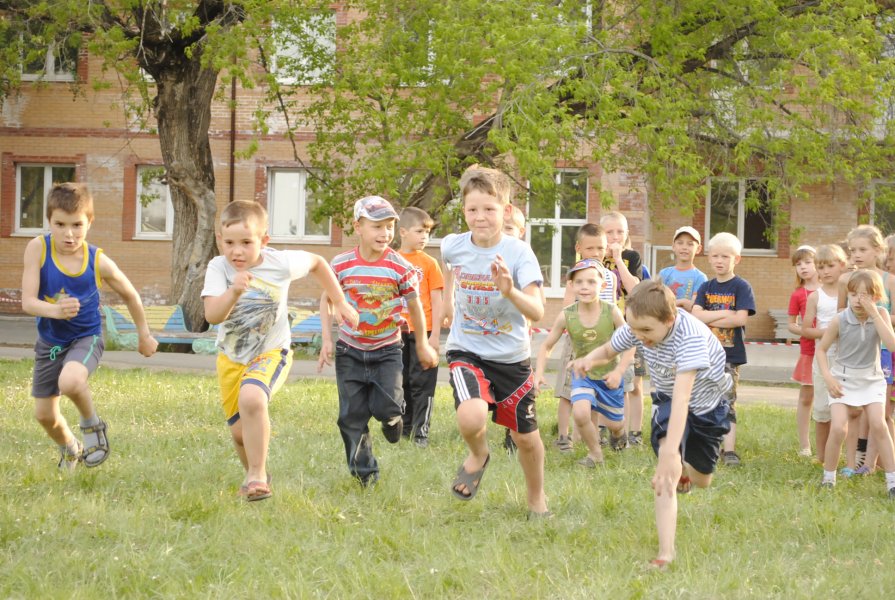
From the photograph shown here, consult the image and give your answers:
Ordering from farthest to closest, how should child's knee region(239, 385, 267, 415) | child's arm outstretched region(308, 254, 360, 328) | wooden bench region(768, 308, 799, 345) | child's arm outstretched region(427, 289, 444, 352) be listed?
wooden bench region(768, 308, 799, 345), child's arm outstretched region(427, 289, 444, 352), child's arm outstretched region(308, 254, 360, 328), child's knee region(239, 385, 267, 415)

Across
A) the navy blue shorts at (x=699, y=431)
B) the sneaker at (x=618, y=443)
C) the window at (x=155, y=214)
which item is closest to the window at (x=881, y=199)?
the sneaker at (x=618, y=443)

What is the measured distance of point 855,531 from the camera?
5.82 meters

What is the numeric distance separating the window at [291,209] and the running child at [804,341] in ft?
64.4

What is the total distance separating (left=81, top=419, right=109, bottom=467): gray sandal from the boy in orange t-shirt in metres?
2.74

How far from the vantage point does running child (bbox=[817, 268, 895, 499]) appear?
7262mm

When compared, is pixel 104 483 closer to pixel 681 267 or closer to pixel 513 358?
pixel 513 358

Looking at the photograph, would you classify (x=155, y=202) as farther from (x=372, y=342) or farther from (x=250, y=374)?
(x=250, y=374)

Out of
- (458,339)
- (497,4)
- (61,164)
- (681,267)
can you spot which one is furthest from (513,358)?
(61,164)

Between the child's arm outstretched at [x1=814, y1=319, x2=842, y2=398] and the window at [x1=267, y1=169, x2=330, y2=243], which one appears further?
the window at [x1=267, y1=169, x2=330, y2=243]

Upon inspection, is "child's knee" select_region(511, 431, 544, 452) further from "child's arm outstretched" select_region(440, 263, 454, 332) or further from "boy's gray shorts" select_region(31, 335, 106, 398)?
"boy's gray shorts" select_region(31, 335, 106, 398)

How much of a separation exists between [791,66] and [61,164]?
19.2m

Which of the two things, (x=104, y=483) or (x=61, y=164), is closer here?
(x=104, y=483)

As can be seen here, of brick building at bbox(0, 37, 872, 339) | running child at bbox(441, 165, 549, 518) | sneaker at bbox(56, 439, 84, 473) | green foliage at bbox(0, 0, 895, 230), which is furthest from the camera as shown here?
brick building at bbox(0, 37, 872, 339)

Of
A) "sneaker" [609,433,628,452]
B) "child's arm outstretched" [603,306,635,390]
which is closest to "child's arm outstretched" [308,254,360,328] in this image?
"child's arm outstretched" [603,306,635,390]
